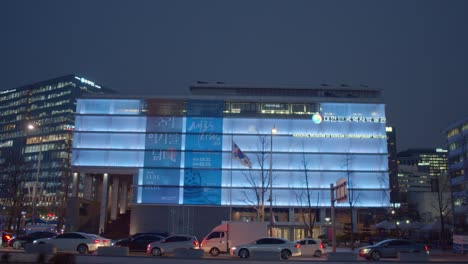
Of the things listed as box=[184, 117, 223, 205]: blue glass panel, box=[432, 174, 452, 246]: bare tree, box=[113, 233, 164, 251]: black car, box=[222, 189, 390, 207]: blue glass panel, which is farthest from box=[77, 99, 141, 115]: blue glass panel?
box=[432, 174, 452, 246]: bare tree

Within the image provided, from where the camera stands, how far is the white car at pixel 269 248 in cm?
3416

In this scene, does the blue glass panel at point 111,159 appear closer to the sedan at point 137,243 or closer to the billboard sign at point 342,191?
the sedan at point 137,243

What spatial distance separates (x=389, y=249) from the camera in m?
35.6

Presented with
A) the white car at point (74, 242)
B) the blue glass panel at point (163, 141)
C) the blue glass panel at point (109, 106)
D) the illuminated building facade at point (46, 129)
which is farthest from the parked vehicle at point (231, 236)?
the illuminated building facade at point (46, 129)

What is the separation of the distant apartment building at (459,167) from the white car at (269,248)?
70.5m

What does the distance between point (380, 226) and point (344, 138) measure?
73.0 feet

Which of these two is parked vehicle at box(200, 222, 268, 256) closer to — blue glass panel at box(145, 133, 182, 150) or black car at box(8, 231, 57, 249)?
black car at box(8, 231, 57, 249)

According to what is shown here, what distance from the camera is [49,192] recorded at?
177000mm

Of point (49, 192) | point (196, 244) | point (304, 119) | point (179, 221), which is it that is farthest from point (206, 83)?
point (49, 192)

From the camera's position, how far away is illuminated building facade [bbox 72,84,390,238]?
235 feet

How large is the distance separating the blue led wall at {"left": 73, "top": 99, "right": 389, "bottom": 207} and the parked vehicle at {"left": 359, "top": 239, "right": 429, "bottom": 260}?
35.9 m

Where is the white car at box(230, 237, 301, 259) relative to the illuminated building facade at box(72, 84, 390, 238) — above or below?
below

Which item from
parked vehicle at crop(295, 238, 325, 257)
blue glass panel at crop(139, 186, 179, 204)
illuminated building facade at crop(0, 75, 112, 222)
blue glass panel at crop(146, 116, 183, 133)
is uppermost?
illuminated building facade at crop(0, 75, 112, 222)

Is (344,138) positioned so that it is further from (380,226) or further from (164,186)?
(164,186)
